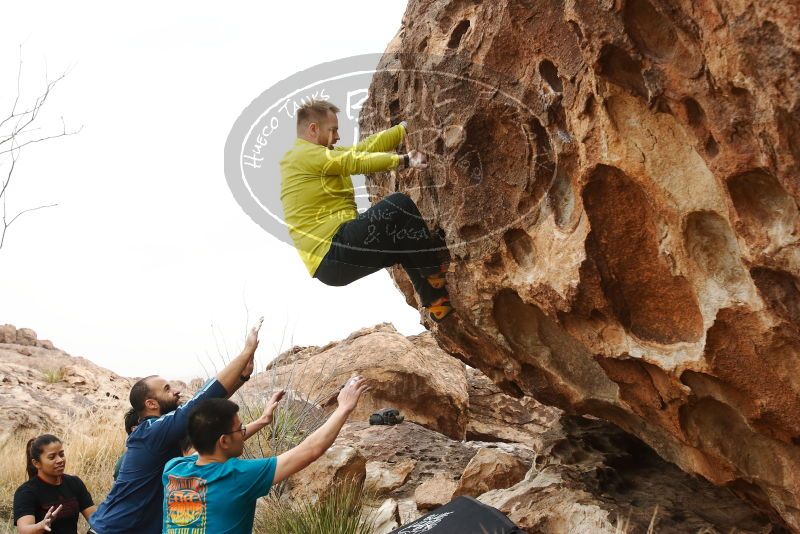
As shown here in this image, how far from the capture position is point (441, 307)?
5648mm

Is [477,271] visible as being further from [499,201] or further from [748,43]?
[748,43]

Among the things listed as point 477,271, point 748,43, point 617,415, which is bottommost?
point 617,415

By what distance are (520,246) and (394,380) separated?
5.52 m

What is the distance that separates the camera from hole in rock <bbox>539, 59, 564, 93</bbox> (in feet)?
14.2

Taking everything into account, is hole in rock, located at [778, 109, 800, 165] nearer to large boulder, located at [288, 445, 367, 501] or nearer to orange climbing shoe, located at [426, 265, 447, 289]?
orange climbing shoe, located at [426, 265, 447, 289]

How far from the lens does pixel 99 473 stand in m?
9.00

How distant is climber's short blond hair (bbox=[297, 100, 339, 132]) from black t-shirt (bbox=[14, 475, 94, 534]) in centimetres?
289

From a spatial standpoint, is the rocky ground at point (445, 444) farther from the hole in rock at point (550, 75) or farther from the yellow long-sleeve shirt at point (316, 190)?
the hole in rock at point (550, 75)

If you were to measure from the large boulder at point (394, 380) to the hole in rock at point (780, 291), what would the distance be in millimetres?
6822

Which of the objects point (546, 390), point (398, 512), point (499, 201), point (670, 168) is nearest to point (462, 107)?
point (499, 201)

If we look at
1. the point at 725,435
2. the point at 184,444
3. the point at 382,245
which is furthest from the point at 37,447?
the point at 725,435

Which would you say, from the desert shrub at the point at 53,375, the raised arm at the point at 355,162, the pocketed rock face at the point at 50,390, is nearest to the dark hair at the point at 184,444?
the raised arm at the point at 355,162

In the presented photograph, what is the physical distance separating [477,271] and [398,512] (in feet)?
8.15

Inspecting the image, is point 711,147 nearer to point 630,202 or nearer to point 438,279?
point 630,202
